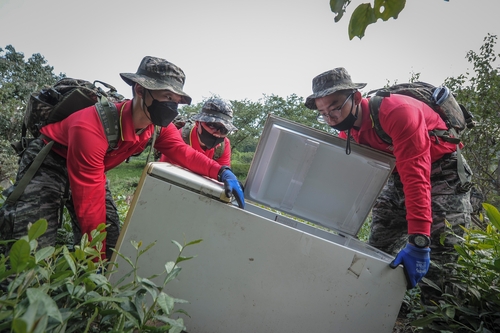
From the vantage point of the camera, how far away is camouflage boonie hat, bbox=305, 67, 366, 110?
2.12 m

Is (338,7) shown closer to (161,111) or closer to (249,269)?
(249,269)

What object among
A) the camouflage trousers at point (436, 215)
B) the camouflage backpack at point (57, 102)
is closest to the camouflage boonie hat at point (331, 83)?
the camouflage trousers at point (436, 215)

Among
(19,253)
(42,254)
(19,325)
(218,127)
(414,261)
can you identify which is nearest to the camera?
(19,325)

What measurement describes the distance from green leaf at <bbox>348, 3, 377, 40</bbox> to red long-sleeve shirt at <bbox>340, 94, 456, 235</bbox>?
3.30 ft

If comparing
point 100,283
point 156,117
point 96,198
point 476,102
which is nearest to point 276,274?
point 100,283

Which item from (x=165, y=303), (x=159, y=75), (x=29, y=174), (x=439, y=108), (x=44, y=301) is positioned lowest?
(x=29, y=174)

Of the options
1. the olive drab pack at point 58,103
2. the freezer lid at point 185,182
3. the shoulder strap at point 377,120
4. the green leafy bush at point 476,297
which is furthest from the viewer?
the olive drab pack at point 58,103

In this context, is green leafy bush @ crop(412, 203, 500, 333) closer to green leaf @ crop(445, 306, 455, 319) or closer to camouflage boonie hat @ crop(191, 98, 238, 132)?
green leaf @ crop(445, 306, 455, 319)

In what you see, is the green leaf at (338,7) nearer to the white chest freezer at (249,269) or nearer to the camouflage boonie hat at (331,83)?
the white chest freezer at (249,269)

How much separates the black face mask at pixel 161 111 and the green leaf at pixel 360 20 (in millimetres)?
1448

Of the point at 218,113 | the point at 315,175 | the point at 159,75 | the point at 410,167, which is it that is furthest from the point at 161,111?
the point at 410,167

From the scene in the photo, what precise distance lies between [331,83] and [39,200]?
2162 mm

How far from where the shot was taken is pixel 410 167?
1.80m

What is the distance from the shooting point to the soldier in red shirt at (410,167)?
1743 millimetres
